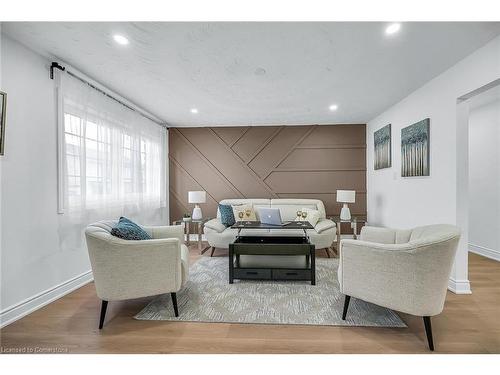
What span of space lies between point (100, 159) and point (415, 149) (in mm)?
3994

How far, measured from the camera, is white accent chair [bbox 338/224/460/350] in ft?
5.53

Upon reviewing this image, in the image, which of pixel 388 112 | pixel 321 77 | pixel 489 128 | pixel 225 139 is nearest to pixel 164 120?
pixel 225 139

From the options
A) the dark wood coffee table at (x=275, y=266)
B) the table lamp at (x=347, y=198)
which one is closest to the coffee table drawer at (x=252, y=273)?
the dark wood coffee table at (x=275, y=266)

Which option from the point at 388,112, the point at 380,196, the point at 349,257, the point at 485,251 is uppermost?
the point at 388,112

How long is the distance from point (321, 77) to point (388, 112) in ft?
6.19

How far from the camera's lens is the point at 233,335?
74.5 inches

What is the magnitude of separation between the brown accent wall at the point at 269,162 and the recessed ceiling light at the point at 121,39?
304 cm

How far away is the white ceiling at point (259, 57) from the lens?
1.97 m

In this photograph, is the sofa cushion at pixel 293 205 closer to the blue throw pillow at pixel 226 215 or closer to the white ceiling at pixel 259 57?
the blue throw pillow at pixel 226 215

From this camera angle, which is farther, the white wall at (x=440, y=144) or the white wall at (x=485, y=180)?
the white wall at (x=485, y=180)

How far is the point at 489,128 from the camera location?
12.6 feet

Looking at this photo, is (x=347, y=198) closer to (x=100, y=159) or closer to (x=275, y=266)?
(x=275, y=266)

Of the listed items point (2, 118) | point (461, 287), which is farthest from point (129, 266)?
point (461, 287)
